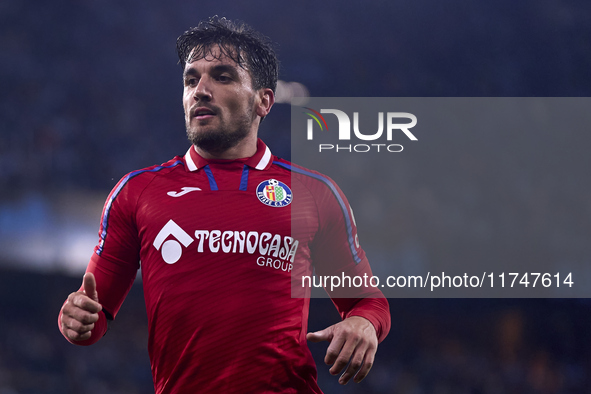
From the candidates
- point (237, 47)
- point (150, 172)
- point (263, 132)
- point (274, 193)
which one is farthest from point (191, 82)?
point (263, 132)

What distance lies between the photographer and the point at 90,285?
66.5 inches

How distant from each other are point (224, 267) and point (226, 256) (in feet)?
0.13

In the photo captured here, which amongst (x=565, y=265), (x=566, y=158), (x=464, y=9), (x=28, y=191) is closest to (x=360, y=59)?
(x=464, y=9)

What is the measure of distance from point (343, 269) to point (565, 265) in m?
3.97

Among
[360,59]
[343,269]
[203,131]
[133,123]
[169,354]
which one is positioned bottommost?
[169,354]

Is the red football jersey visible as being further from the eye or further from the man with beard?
the eye

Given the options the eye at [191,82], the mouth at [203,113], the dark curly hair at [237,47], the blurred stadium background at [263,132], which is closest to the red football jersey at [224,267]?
the mouth at [203,113]

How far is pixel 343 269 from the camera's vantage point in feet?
7.02

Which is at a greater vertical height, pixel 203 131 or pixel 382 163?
pixel 382 163

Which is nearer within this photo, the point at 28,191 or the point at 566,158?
the point at 566,158

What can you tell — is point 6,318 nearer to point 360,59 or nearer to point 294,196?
point 360,59

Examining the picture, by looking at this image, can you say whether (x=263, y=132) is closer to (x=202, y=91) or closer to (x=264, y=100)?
(x=264, y=100)

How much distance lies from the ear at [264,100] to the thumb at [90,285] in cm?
101

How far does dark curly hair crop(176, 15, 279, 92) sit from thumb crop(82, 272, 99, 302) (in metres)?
0.99
